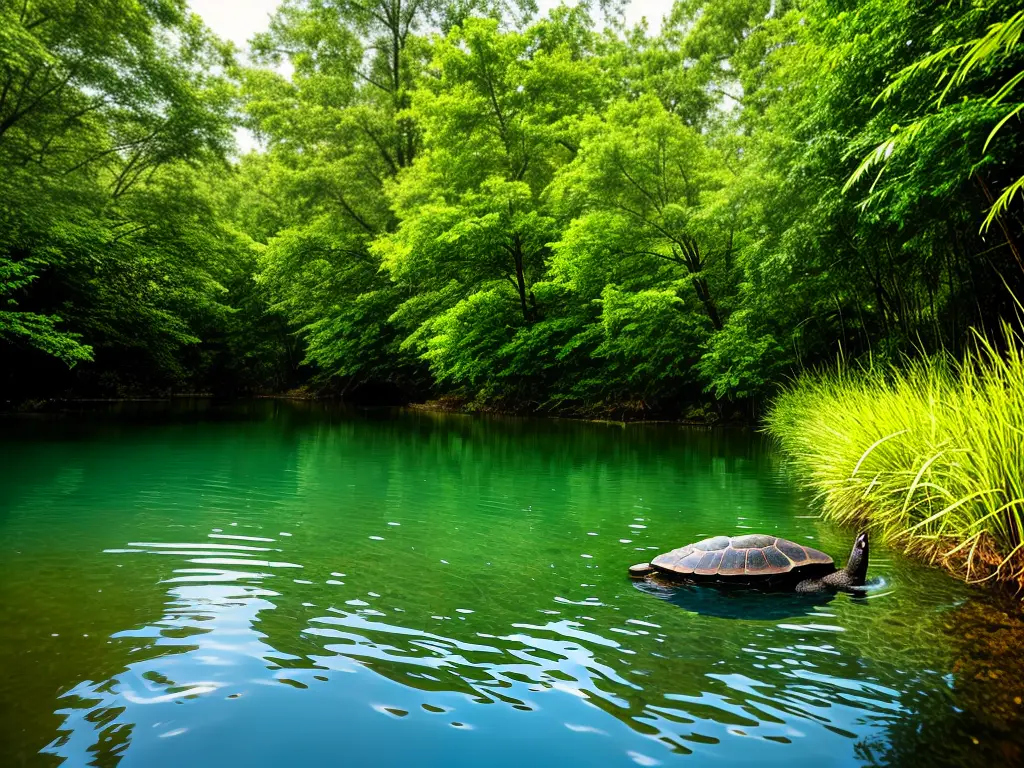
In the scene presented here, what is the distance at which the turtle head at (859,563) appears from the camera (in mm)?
4449

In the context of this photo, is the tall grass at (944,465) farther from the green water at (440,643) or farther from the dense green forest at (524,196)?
the dense green forest at (524,196)

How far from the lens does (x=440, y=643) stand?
11.2 ft

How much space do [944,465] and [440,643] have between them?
13.9 feet

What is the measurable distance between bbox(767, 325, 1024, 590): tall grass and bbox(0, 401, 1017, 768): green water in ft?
1.27

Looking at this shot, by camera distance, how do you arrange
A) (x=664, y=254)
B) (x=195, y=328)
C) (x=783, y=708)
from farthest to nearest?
(x=195, y=328), (x=664, y=254), (x=783, y=708)

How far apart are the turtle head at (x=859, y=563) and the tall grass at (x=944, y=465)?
0.40m

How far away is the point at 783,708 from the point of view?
2.74 meters

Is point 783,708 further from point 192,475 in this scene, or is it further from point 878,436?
point 192,475

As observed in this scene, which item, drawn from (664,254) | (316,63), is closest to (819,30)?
(664,254)

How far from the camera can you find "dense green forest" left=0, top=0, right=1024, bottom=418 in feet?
31.9

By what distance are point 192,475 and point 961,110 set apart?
429 inches

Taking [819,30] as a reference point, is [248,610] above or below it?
below

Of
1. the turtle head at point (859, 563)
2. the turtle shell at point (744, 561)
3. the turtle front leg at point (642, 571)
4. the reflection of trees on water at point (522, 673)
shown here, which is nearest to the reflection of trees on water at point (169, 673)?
the reflection of trees on water at point (522, 673)

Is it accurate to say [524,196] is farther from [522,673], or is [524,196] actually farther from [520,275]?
[522,673]
